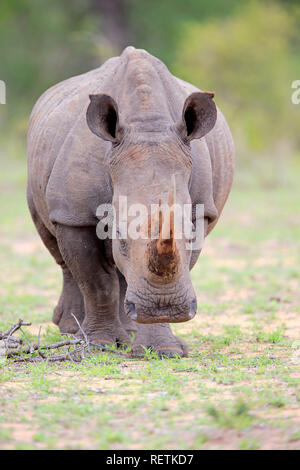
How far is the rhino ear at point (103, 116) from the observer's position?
539 centimetres

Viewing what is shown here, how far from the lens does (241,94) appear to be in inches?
807

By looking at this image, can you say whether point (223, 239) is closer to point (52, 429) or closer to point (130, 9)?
point (52, 429)

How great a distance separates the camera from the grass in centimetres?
404

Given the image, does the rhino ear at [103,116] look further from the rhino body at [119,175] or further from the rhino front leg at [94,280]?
the rhino front leg at [94,280]

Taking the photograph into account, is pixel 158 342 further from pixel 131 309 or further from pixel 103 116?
pixel 103 116

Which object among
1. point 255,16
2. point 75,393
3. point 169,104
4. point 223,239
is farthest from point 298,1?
point 75,393

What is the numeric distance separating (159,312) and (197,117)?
1277 millimetres

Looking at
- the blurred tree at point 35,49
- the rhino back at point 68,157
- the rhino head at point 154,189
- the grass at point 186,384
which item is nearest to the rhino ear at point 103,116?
the rhino head at point 154,189

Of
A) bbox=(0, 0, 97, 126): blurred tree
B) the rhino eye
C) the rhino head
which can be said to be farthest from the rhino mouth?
bbox=(0, 0, 97, 126): blurred tree

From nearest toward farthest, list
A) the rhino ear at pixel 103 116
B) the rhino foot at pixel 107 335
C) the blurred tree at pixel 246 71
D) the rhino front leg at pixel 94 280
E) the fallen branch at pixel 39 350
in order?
the rhino ear at pixel 103 116 < the fallen branch at pixel 39 350 < the rhino front leg at pixel 94 280 < the rhino foot at pixel 107 335 < the blurred tree at pixel 246 71

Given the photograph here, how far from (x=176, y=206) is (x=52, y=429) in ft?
5.21

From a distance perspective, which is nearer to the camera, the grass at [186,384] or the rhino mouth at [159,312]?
the grass at [186,384]

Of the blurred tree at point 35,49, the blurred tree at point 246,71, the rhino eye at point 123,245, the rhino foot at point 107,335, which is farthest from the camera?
the blurred tree at point 35,49

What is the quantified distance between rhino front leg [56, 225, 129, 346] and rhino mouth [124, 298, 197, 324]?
109 cm
